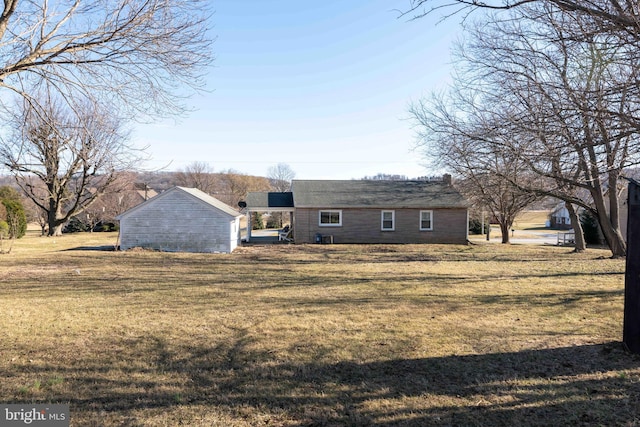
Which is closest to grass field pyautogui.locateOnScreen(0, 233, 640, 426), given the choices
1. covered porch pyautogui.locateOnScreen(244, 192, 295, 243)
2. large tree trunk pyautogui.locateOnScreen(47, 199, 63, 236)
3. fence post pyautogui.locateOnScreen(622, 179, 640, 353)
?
fence post pyautogui.locateOnScreen(622, 179, 640, 353)

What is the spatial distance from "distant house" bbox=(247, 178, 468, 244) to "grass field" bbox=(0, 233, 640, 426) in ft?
52.2

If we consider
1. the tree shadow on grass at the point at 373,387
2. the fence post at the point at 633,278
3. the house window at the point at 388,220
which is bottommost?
the tree shadow on grass at the point at 373,387

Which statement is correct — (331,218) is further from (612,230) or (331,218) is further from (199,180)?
(199,180)

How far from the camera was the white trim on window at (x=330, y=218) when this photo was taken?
25984mm

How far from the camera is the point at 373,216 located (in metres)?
26.2

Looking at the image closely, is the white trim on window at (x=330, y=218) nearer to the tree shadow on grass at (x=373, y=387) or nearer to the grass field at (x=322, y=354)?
the grass field at (x=322, y=354)

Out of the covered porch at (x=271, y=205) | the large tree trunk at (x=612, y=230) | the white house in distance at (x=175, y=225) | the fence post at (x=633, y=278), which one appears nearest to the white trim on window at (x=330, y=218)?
the covered porch at (x=271, y=205)

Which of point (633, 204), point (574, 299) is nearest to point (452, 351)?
point (633, 204)

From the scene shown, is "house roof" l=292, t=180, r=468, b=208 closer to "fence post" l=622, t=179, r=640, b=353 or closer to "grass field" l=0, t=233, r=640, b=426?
"grass field" l=0, t=233, r=640, b=426

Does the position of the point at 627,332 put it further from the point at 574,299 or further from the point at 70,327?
the point at 70,327

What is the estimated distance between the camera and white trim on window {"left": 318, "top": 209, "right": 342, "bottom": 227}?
2598cm

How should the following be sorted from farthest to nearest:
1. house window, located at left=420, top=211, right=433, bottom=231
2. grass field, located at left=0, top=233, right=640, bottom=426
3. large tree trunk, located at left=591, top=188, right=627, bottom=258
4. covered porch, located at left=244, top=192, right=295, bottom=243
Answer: house window, located at left=420, top=211, right=433, bottom=231 → covered porch, located at left=244, top=192, right=295, bottom=243 → large tree trunk, located at left=591, top=188, right=627, bottom=258 → grass field, located at left=0, top=233, right=640, bottom=426

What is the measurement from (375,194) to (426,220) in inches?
154

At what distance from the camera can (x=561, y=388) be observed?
3.86 metres
